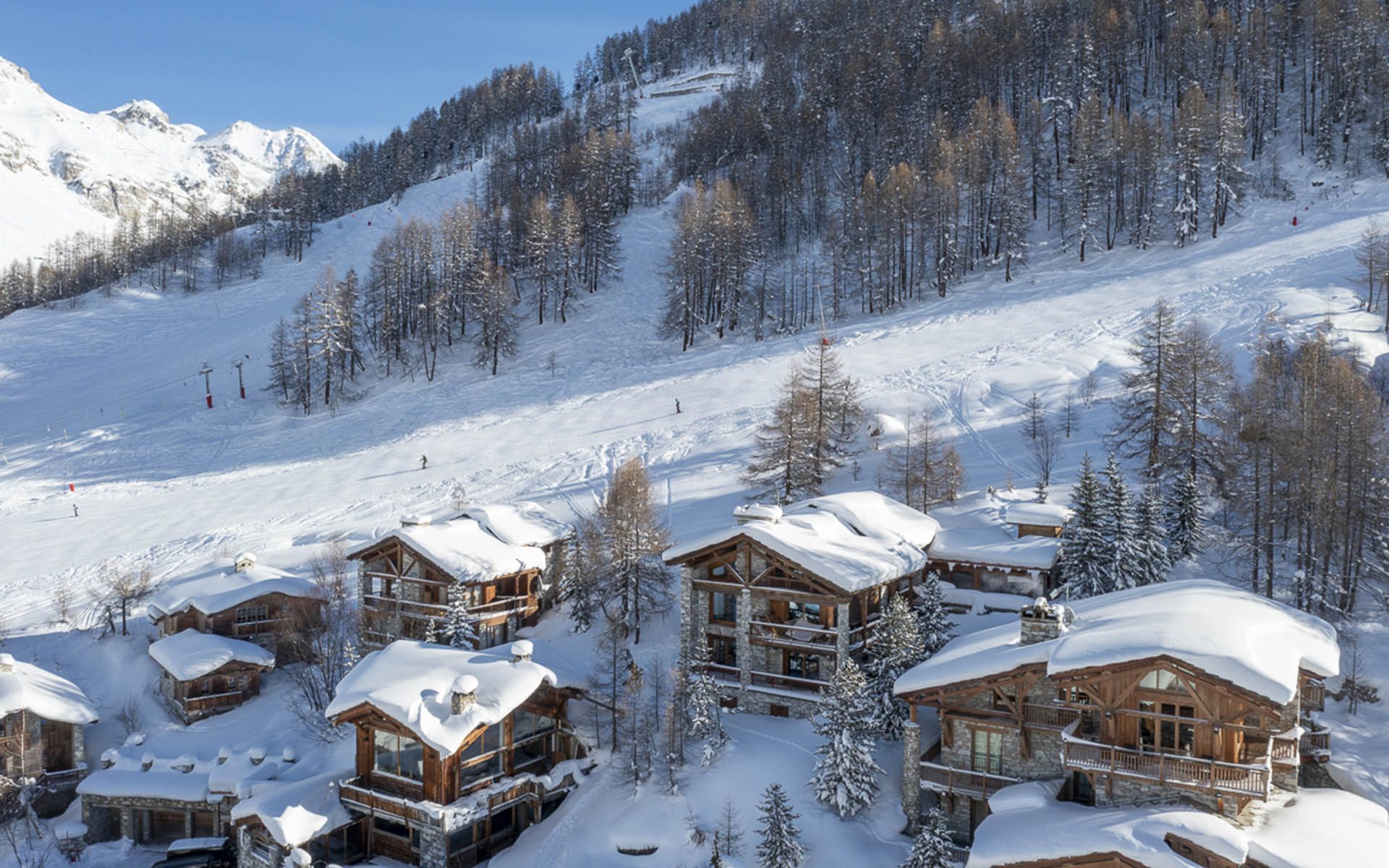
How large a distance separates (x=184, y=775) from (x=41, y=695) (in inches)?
238

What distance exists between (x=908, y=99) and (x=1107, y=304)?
4764 centimetres

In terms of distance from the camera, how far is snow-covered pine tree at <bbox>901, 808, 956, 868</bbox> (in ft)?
64.5

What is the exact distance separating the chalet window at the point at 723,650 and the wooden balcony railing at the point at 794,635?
127 cm

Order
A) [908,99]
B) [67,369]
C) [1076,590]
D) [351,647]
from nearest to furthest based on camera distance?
[1076,590] < [351,647] < [67,369] < [908,99]

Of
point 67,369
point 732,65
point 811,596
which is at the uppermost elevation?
point 732,65

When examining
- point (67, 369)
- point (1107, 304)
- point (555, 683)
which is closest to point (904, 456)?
point (555, 683)

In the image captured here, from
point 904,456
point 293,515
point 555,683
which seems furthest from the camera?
point 293,515

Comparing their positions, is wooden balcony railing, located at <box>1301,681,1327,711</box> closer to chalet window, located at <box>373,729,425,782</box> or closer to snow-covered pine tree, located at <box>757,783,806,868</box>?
snow-covered pine tree, located at <box>757,783,806,868</box>

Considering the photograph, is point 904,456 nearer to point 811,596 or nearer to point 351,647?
point 811,596

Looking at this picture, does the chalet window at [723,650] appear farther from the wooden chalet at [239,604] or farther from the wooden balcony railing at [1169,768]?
the wooden chalet at [239,604]

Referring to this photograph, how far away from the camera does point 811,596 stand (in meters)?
Answer: 28.6

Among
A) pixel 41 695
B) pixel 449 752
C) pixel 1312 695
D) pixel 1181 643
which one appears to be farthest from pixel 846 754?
pixel 41 695

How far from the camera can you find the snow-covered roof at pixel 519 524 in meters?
37.8

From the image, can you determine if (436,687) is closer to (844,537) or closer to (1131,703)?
(844,537)
